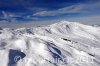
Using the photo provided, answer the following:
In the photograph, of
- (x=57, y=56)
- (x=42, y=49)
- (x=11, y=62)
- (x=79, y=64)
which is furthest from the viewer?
(x=42, y=49)

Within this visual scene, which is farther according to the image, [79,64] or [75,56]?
[75,56]

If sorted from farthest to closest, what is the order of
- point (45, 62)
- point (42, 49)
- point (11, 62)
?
point (42, 49), point (45, 62), point (11, 62)

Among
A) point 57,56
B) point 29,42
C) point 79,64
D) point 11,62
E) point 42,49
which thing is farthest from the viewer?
point 29,42

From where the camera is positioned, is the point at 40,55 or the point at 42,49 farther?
the point at 42,49

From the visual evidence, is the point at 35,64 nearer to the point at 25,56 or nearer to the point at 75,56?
the point at 25,56

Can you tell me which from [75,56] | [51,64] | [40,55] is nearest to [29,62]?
[51,64]

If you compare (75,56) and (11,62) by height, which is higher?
(11,62)

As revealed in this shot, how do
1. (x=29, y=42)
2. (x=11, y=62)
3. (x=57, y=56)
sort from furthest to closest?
(x=29, y=42) → (x=57, y=56) → (x=11, y=62)

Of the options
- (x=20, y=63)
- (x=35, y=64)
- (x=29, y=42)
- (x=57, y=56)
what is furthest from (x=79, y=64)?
(x=29, y=42)

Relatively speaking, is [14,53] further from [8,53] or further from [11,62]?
[11,62]
